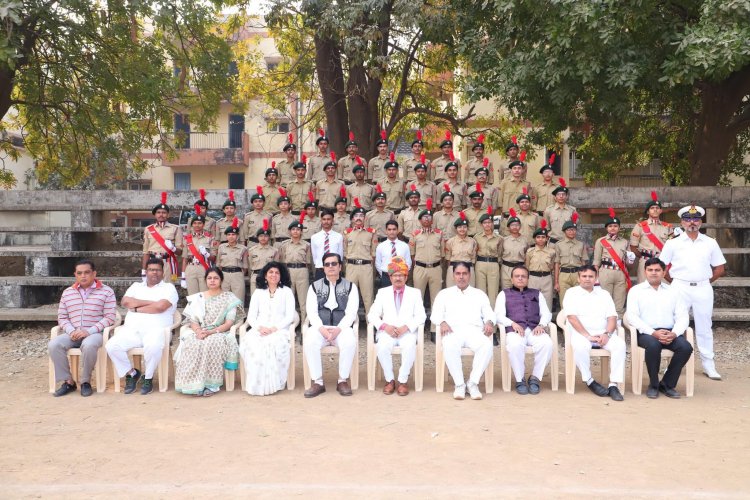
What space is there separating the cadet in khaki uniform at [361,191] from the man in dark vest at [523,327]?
3.49 m

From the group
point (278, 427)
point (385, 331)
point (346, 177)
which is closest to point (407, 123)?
point (346, 177)

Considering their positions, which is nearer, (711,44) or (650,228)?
(711,44)

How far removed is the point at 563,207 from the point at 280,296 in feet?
13.6

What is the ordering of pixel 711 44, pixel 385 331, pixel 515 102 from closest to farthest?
pixel 385 331
pixel 711 44
pixel 515 102

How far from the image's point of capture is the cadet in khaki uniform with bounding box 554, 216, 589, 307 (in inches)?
316

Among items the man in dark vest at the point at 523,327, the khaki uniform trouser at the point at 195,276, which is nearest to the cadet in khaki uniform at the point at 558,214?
the man in dark vest at the point at 523,327

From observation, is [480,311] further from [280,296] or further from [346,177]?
[346,177]

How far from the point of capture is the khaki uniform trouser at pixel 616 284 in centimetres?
812

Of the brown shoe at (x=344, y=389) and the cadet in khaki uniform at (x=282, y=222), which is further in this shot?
the cadet in khaki uniform at (x=282, y=222)

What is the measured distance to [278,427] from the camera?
504 cm

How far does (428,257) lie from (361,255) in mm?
848

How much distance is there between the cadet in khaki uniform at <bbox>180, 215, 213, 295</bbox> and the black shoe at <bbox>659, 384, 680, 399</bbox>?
5.36 m

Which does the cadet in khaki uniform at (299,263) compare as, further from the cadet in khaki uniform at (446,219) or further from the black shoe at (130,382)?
the black shoe at (130,382)

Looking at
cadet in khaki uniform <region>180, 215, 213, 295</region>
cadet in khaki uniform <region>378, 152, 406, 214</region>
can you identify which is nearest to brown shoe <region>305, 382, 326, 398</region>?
cadet in khaki uniform <region>180, 215, 213, 295</region>
